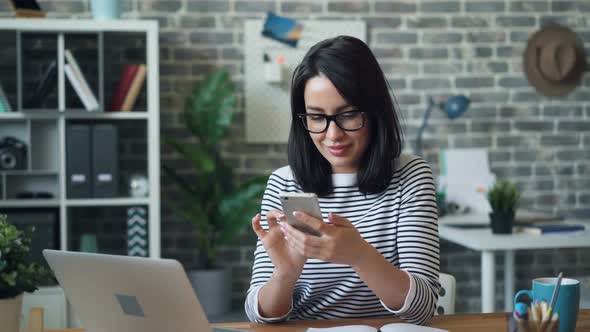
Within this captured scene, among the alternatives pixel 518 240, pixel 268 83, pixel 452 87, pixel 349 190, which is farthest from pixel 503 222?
pixel 268 83

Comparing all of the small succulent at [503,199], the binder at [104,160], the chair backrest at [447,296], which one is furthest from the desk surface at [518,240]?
the binder at [104,160]

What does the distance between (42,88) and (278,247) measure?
2.44 metres

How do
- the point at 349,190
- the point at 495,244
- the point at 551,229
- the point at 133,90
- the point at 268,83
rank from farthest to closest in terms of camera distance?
the point at 268,83 < the point at 133,90 < the point at 551,229 < the point at 495,244 < the point at 349,190

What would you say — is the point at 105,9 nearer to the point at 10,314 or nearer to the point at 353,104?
the point at 353,104

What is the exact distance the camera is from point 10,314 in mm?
Result: 1190

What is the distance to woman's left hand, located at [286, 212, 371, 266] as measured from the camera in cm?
123

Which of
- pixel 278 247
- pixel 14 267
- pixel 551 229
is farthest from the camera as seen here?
pixel 551 229

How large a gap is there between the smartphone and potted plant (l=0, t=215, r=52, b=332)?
457 mm

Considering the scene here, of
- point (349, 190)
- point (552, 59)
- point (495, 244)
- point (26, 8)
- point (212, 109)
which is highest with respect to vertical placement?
point (26, 8)

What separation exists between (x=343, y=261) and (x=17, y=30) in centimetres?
271

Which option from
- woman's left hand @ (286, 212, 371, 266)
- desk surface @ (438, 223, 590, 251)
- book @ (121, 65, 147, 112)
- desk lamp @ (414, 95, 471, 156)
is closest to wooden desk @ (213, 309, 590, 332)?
woman's left hand @ (286, 212, 371, 266)

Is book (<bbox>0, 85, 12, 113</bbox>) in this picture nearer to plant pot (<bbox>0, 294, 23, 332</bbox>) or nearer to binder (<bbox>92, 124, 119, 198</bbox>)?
binder (<bbox>92, 124, 119, 198</bbox>)

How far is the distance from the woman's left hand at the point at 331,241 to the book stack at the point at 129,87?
242 cm

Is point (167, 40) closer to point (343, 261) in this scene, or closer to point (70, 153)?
point (70, 153)
